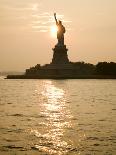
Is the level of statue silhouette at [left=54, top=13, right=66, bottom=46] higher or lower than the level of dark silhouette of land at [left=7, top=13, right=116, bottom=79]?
higher

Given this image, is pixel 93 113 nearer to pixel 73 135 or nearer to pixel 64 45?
pixel 73 135

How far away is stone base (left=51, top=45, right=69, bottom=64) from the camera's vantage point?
82.4m

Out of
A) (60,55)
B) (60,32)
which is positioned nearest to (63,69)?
(60,55)

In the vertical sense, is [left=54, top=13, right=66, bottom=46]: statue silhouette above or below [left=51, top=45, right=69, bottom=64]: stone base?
above

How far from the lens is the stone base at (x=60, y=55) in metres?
82.4

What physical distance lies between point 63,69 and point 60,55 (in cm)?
250

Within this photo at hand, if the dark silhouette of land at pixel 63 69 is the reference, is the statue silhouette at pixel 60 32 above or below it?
above

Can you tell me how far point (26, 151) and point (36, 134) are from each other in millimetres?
2898

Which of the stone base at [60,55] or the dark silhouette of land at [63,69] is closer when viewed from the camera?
the dark silhouette of land at [63,69]

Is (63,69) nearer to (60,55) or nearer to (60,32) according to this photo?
(60,55)

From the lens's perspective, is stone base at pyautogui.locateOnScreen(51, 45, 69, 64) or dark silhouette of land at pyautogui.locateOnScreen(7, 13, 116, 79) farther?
stone base at pyautogui.locateOnScreen(51, 45, 69, 64)

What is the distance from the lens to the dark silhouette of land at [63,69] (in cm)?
8181

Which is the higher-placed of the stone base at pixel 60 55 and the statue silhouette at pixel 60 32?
the statue silhouette at pixel 60 32

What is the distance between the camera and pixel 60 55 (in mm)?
82500
